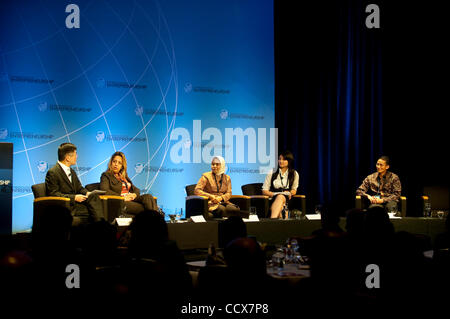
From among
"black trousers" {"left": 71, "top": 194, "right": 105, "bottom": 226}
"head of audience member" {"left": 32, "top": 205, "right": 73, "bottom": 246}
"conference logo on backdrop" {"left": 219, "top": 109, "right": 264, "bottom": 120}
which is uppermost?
"conference logo on backdrop" {"left": 219, "top": 109, "right": 264, "bottom": 120}

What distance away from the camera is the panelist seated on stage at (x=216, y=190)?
6.21 m

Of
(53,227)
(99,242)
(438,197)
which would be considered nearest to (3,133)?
(99,242)

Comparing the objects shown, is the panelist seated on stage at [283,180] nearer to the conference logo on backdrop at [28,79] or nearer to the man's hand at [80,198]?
the man's hand at [80,198]

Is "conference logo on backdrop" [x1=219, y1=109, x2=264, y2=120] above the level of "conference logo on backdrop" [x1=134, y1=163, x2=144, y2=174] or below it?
above

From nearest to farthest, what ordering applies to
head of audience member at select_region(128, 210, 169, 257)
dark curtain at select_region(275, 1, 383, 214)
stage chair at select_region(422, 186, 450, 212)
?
head of audience member at select_region(128, 210, 169, 257)
stage chair at select_region(422, 186, 450, 212)
dark curtain at select_region(275, 1, 383, 214)

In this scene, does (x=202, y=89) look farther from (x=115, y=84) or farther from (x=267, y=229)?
(x=267, y=229)

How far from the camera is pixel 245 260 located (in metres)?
2.01

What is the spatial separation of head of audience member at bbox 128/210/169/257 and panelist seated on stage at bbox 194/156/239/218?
374 centimetres

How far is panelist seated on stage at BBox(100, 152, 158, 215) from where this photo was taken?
5625 mm

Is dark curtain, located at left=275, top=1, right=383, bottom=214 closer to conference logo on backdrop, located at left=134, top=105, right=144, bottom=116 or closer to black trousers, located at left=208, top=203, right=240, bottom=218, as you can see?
black trousers, located at left=208, top=203, right=240, bottom=218

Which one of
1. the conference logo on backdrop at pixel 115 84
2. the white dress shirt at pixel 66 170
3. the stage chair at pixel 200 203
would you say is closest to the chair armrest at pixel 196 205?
the stage chair at pixel 200 203

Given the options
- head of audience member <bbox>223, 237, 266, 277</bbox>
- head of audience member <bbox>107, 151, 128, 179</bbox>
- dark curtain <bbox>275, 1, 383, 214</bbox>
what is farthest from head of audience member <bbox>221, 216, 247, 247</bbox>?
dark curtain <bbox>275, 1, 383, 214</bbox>

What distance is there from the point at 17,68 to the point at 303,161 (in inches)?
176

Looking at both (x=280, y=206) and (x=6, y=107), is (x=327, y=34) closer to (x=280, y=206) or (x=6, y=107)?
(x=280, y=206)
